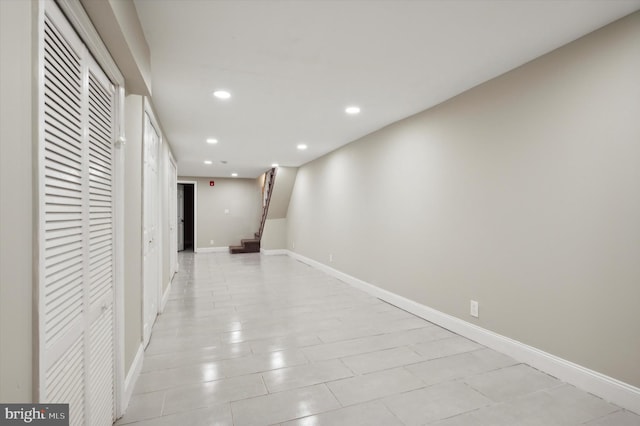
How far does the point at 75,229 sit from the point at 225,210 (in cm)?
874

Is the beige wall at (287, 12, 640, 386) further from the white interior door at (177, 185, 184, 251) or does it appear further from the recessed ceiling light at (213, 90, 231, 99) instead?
the white interior door at (177, 185, 184, 251)

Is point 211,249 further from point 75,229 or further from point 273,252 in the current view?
point 75,229

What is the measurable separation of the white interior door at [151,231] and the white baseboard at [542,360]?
2.86 metres

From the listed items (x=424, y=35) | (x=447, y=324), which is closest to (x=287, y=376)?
(x=447, y=324)

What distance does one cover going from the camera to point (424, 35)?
210cm

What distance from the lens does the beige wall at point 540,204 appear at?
1952 millimetres

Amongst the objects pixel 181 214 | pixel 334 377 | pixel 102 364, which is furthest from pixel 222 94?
pixel 181 214

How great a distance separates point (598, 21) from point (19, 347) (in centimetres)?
Result: 319

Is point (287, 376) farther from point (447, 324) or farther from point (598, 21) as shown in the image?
point (598, 21)

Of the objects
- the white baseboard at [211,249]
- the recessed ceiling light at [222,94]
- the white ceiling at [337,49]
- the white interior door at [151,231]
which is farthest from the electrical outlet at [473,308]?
the white baseboard at [211,249]

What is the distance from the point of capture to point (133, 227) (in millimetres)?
2193

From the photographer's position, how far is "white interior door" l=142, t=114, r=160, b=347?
2924mm

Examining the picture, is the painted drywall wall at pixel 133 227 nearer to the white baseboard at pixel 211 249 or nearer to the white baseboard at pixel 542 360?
the white baseboard at pixel 542 360

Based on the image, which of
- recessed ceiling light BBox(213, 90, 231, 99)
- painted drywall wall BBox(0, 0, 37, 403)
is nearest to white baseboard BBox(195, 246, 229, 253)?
recessed ceiling light BBox(213, 90, 231, 99)
